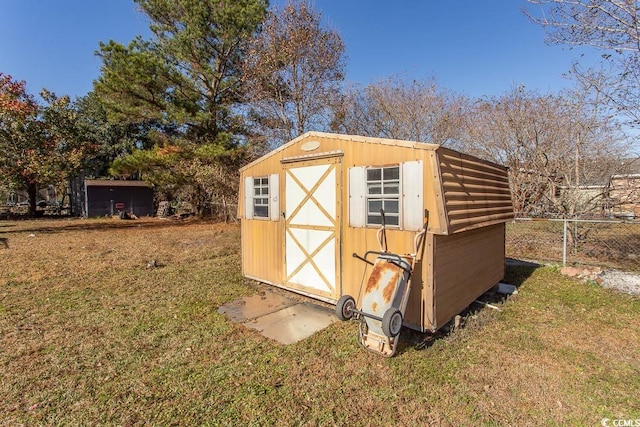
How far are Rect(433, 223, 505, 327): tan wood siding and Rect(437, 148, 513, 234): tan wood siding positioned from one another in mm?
219

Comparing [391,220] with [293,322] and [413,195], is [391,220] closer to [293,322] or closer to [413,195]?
[413,195]

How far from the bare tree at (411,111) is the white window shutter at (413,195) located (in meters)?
10.4

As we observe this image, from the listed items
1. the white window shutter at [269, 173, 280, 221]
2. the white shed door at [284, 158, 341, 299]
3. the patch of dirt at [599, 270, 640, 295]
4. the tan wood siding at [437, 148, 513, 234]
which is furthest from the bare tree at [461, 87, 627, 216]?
the white window shutter at [269, 173, 280, 221]

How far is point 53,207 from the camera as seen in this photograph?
2269cm

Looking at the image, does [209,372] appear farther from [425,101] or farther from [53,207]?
[53,207]

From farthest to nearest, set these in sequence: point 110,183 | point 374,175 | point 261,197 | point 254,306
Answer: point 110,183 < point 261,197 < point 254,306 < point 374,175

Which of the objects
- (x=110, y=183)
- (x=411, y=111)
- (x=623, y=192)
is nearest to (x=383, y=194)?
(x=623, y=192)

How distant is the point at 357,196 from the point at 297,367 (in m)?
2.18

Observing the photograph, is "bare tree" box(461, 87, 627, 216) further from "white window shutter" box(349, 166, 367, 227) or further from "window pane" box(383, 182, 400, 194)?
"white window shutter" box(349, 166, 367, 227)

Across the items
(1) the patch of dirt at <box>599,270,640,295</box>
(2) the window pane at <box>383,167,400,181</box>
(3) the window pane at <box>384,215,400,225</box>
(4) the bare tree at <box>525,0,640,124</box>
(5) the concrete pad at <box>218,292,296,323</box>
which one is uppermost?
(4) the bare tree at <box>525,0,640,124</box>

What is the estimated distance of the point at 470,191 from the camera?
14.1 ft

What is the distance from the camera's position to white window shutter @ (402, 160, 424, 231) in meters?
3.66

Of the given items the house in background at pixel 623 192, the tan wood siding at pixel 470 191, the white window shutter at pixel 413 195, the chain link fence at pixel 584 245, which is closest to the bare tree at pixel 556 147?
the house in background at pixel 623 192

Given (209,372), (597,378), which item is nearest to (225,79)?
(209,372)
